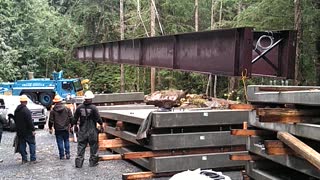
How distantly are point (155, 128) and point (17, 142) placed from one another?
4.38m

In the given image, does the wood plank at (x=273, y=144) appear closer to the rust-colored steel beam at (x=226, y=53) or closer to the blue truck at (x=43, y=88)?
the rust-colored steel beam at (x=226, y=53)

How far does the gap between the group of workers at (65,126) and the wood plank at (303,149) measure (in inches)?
243

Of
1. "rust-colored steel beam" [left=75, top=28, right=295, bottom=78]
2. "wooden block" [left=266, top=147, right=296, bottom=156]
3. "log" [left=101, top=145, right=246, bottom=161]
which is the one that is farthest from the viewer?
"log" [left=101, top=145, right=246, bottom=161]

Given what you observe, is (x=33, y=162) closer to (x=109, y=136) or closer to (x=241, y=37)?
(x=109, y=136)

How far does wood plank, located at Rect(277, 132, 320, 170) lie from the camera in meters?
4.20

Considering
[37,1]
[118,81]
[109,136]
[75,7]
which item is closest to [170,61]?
[109,136]

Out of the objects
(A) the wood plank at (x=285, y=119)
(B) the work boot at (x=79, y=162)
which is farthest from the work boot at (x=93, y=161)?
(A) the wood plank at (x=285, y=119)

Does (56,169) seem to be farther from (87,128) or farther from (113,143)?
(113,143)

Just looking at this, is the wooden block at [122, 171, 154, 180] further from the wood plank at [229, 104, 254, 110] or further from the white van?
the white van

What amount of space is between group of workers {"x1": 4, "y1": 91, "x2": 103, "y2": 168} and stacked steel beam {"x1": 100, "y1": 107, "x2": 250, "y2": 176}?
1.13 metres

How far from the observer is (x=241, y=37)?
23.7 feet

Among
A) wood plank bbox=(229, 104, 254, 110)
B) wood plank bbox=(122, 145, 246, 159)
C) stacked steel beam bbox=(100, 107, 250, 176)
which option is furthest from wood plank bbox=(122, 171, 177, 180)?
wood plank bbox=(229, 104, 254, 110)

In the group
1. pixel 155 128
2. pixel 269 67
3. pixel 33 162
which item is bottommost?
pixel 33 162

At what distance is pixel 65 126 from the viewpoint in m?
11.8
